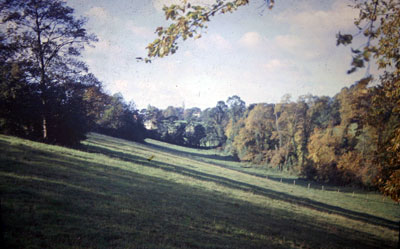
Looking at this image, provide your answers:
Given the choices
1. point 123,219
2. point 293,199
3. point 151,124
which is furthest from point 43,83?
point 151,124

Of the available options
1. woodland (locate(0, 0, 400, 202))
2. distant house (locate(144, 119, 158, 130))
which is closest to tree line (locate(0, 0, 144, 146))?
woodland (locate(0, 0, 400, 202))

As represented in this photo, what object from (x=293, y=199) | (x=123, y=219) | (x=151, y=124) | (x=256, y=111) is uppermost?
(x=256, y=111)

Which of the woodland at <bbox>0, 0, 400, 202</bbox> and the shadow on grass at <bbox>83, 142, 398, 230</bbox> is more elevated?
the woodland at <bbox>0, 0, 400, 202</bbox>

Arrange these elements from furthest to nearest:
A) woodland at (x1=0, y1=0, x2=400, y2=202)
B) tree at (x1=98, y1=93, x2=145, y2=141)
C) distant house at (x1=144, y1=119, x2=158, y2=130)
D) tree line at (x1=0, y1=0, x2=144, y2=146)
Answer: distant house at (x1=144, y1=119, x2=158, y2=130)
tree at (x1=98, y1=93, x2=145, y2=141)
tree line at (x1=0, y1=0, x2=144, y2=146)
woodland at (x1=0, y1=0, x2=400, y2=202)

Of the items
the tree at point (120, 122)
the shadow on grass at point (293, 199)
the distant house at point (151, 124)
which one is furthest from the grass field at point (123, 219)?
the distant house at point (151, 124)

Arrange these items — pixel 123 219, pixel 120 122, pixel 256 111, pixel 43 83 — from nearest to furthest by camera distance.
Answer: pixel 123 219 → pixel 43 83 → pixel 120 122 → pixel 256 111

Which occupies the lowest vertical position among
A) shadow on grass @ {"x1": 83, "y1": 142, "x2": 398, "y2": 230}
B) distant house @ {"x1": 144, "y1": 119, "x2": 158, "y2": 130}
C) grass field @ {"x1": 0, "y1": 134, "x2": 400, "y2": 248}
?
shadow on grass @ {"x1": 83, "y1": 142, "x2": 398, "y2": 230}

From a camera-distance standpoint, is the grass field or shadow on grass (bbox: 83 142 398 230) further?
shadow on grass (bbox: 83 142 398 230)

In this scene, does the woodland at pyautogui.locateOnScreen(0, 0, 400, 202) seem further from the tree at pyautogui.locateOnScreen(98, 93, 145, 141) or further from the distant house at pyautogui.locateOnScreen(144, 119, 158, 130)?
the distant house at pyautogui.locateOnScreen(144, 119, 158, 130)

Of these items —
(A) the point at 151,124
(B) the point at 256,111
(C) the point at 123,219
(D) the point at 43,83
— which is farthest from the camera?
(A) the point at 151,124

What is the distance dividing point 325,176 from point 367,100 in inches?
1095

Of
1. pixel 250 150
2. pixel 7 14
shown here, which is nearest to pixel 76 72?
pixel 7 14

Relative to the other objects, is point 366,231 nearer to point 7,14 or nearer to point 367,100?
point 367,100

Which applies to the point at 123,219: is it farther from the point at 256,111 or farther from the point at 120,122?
the point at 256,111
